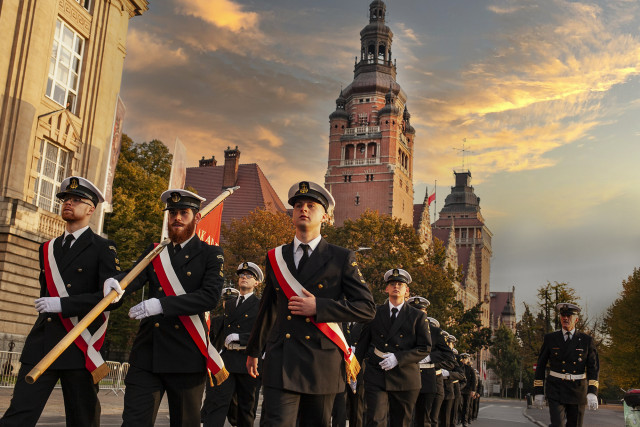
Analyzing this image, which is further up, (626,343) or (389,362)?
(626,343)

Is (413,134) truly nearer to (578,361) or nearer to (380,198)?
(380,198)

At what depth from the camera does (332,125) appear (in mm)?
96750

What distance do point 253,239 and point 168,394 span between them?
38.5 meters

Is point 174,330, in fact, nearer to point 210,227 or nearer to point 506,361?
point 210,227

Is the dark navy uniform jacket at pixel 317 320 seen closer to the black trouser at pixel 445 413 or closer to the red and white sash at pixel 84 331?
the red and white sash at pixel 84 331

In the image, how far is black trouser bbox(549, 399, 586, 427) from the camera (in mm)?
10633

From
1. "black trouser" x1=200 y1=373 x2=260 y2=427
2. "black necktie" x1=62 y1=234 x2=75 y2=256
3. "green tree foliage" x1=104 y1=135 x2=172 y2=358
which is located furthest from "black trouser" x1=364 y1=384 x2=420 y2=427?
"green tree foliage" x1=104 y1=135 x2=172 y2=358

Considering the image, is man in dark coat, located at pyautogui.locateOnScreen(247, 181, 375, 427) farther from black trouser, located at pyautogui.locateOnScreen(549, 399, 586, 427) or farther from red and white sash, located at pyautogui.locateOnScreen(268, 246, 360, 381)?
black trouser, located at pyautogui.locateOnScreen(549, 399, 586, 427)

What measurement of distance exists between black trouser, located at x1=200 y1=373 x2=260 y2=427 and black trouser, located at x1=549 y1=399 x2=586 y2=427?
14.7 ft

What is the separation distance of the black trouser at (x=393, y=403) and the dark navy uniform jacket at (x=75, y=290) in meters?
4.18

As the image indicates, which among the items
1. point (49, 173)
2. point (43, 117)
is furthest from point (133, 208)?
point (43, 117)

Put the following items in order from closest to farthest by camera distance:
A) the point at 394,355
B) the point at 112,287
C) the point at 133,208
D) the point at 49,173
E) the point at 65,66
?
the point at 112,287, the point at 394,355, the point at 49,173, the point at 65,66, the point at 133,208

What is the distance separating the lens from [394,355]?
346 inches

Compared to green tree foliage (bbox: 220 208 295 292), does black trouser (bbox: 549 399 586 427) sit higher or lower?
lower
